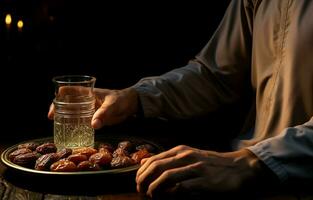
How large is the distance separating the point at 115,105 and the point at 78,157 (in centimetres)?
36

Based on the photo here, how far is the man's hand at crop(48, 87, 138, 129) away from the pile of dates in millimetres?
173

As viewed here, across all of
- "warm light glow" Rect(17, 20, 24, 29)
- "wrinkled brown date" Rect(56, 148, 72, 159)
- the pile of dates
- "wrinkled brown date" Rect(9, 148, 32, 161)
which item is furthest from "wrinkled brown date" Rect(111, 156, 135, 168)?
"warm light glow" Rect(17, 20, 24, 29)

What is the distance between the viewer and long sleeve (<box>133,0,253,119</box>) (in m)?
2.00

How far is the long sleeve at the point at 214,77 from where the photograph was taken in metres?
2.00

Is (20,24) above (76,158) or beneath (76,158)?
above

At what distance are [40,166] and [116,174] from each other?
196mm

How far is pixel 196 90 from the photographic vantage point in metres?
2.06

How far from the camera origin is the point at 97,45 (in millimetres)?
2756

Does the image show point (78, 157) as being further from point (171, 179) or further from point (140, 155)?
point (171, 179)

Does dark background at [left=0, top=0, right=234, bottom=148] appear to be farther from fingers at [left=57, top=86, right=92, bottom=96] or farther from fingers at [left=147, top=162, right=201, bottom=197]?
fingers at [left=147, top=162, right=201, bottom=197]

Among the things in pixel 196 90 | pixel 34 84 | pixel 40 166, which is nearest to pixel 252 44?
pixel 196 90

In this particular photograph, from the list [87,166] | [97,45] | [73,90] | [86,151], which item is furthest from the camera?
[97,45]

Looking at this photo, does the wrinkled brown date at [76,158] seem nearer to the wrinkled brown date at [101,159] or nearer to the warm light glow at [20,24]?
the wrinkled brown date at [101,159]

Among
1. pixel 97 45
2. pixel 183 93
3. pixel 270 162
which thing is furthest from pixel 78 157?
pixel 97 45
